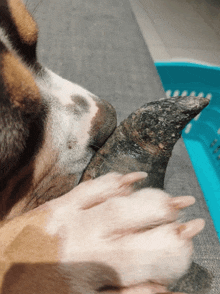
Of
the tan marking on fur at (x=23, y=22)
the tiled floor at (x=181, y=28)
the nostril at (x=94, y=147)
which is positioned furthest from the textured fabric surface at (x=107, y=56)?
the tiled floor at (x=181, y=28)

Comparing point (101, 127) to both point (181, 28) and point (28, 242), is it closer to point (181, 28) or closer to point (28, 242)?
point (28, 242)

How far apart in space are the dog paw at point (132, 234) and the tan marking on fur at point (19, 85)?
9.6 inches

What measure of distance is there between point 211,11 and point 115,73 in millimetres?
3069

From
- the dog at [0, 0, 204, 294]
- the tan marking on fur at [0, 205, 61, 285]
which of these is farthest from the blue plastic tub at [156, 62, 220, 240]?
the tan marking on fur at [0, 205, 61, 285]

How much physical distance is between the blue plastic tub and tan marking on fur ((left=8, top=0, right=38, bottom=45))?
1.47 m

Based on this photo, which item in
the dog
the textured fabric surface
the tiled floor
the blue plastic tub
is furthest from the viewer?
the tiled floor

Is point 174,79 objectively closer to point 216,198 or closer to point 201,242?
point 216,198

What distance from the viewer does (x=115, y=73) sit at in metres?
1.51

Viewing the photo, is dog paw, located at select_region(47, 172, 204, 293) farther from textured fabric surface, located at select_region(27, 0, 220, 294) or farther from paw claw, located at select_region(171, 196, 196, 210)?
textured fabric surface, located at select_region(27, 0, 220, 294)

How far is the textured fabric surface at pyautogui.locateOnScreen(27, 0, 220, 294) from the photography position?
43.4 inches

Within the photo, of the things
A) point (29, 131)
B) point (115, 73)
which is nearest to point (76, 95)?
point (29, 131)

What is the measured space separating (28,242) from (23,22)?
59 cm

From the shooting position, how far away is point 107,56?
161cm

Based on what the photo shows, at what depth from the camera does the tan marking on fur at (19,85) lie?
0.51m
